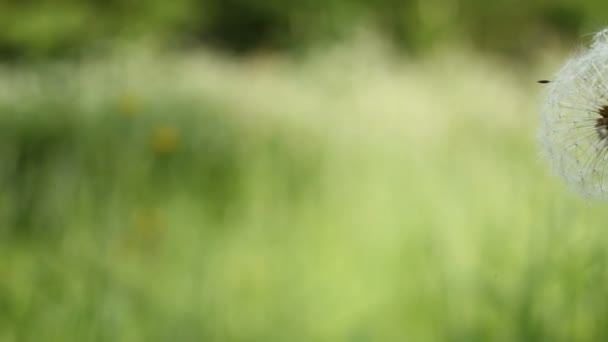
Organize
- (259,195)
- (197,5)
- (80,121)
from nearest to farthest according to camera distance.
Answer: (259,195)
(80,121)
(197,5)

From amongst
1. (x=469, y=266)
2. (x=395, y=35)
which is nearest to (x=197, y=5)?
(x=395, y=35)

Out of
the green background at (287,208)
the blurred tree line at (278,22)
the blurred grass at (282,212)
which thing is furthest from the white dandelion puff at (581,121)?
the blurred tree line at (278,22)

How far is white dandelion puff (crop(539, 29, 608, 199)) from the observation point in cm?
61

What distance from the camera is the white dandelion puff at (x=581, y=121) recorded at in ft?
2.00

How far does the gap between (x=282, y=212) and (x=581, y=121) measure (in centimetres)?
221

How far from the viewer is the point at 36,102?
132 inches

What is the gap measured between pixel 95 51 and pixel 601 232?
13.3 feet

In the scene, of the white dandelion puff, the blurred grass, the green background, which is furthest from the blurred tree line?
the white dandelion puff

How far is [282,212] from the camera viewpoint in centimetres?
282

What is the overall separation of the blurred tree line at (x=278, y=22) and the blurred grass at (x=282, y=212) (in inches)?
107

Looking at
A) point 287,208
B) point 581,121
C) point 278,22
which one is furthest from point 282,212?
point 278,22

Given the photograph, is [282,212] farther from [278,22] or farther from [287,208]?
[278,22]

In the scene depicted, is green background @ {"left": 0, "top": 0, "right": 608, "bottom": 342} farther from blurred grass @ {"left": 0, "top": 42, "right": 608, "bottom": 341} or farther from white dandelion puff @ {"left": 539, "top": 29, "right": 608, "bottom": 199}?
white dandelion puff @ {"left": 539, "top": 29, "right": 608, "bottom": 199}

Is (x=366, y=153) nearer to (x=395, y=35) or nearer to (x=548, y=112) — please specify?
(x=548, y=112)
